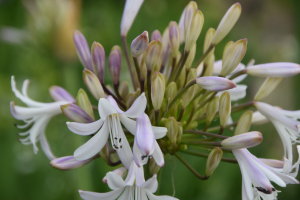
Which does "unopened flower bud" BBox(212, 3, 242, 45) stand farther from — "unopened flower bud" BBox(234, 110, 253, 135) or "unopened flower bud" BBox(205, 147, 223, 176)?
"unopened flower bud" BBox(205, 147, 223, 176)

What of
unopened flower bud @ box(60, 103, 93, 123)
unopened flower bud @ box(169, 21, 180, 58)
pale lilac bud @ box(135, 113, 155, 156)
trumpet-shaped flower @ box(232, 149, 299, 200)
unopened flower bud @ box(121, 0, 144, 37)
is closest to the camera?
pale lilac bud @ box(135, 113, 155, 156)

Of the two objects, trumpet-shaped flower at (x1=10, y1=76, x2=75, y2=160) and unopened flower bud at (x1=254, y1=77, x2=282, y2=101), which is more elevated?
trumpet-shaped flower at (x1=10, y1=76, x2=75, y2=160)

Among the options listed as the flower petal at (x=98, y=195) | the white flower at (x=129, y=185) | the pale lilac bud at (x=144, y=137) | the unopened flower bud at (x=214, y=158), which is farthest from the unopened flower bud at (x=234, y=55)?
the flower petal at (x=98, y=195)

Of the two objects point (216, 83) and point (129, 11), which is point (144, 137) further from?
point (129, 11)

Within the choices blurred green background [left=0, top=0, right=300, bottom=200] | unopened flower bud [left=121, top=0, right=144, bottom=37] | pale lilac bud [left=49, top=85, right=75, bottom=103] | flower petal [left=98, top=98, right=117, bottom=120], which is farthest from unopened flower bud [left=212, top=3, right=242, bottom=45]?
blurred green background [left=0, top=0, right=300, bottom=200]

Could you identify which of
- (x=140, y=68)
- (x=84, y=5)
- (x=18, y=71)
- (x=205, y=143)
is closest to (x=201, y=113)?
(x=205, y=143)

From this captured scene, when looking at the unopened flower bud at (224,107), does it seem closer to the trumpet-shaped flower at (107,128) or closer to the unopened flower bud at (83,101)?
the trumpet-shaped flower at (107,128)
